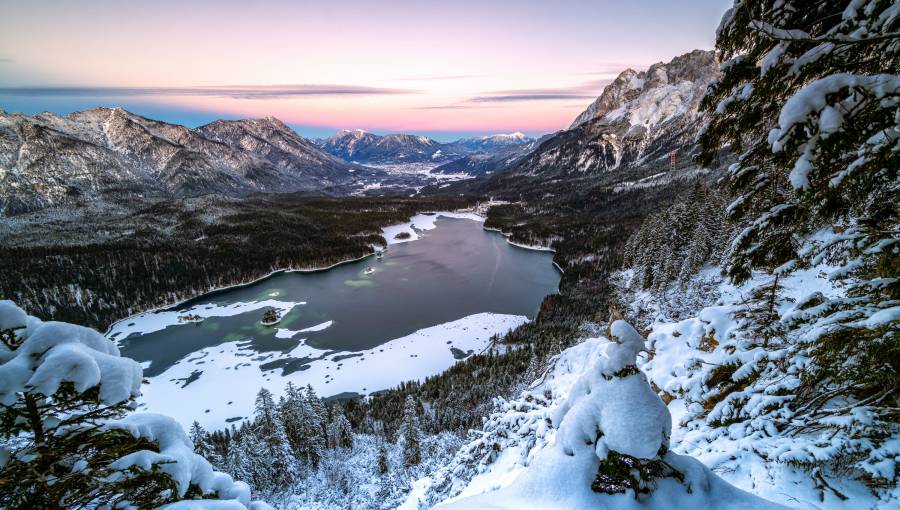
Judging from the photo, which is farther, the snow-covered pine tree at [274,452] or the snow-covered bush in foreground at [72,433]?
the snow-covered pine tree at [274,452]

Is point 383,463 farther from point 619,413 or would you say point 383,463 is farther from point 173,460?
point 619,413

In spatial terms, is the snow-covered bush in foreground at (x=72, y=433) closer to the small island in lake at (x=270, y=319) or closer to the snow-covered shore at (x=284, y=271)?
the small island in lake at (x=270, y=319)

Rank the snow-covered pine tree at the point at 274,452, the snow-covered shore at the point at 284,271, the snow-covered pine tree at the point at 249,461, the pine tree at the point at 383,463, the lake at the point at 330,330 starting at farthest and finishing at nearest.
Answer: the snow-covered shore at the point at 284,271, the lake at the point at 330,330, the pine tree at the point at 383,463, the snow-covered pine tree at the point at 274,452, the snow-covered pine tree at the point at 249,461

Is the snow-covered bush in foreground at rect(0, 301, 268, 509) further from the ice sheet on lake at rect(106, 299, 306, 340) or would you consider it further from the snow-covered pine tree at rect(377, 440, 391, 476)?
the ice sheet on lake at rect(106, 299, 306, 340)

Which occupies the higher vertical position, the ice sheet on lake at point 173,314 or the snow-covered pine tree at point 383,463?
the snow-covered pine tree at point 383,463

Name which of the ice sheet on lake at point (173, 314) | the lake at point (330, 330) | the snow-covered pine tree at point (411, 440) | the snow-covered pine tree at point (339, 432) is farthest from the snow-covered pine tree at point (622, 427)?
the ice sheet on lake at point (173, 314)

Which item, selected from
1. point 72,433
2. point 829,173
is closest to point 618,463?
point 829,173
